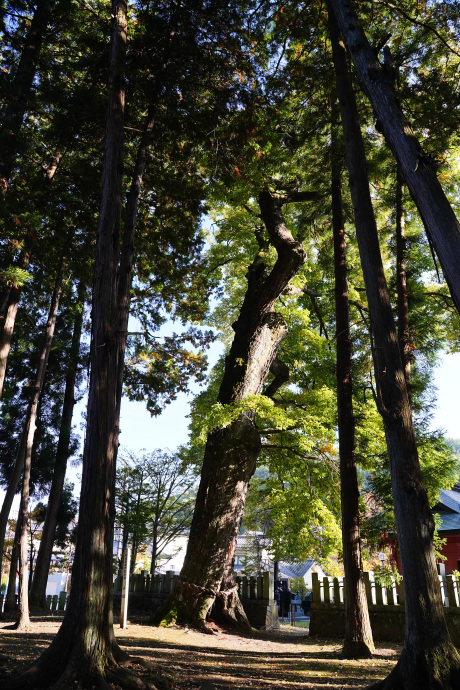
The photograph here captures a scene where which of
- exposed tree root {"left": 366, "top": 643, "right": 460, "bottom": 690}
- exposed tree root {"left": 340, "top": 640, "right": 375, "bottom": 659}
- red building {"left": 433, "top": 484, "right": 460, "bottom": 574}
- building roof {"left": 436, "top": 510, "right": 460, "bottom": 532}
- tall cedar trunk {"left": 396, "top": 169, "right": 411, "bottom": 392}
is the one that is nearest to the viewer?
exposed tree root {"left": 366, "top": 643, "right": 460, "bottom": 690}

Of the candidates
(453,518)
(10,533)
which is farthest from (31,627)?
(10,533)

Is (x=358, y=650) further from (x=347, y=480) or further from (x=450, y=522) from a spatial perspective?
(x=450, y=522)

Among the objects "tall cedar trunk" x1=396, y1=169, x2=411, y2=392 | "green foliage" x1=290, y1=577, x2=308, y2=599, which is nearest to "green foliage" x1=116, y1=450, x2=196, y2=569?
"green foliage" x1=290, y1=577, x2=308, y2=599

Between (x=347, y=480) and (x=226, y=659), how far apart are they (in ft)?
10.9

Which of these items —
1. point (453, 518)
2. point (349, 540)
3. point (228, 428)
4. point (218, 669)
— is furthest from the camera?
point (453, 518)

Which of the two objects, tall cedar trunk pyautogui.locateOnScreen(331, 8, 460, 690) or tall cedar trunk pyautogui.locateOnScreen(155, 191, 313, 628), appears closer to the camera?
tall cedar trunk pyautogui.locateOnScreen(331, 8, 460, 690)

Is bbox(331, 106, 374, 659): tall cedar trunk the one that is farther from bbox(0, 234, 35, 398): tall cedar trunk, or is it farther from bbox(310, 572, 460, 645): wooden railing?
bbox(0, 234, 35, 398): tall cedar trunk

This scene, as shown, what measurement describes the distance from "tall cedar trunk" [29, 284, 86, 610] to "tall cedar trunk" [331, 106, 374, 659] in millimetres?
7960

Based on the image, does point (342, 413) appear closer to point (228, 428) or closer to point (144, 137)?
point (228, 428)

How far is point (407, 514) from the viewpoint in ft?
14.9

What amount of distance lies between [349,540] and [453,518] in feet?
47.6

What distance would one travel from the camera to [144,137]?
8062 millimetres

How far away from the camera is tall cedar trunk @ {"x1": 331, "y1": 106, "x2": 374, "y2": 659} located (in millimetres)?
7461

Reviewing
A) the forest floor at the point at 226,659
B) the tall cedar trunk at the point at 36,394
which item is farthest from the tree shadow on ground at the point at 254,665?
the tall cedar trunk at the point at 36,394
